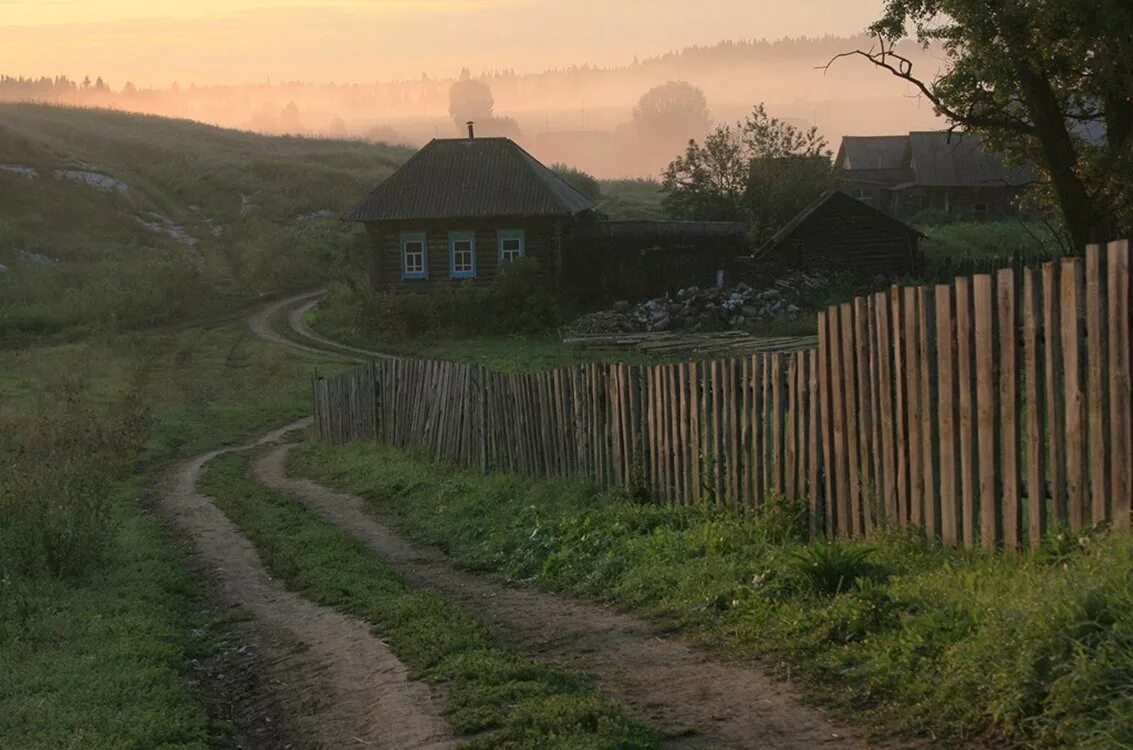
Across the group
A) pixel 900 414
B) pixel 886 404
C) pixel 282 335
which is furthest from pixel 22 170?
pixel 900 414

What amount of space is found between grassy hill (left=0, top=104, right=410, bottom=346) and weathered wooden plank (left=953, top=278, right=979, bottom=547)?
142 feet

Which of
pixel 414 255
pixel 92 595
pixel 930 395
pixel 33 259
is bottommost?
pixel 92 595

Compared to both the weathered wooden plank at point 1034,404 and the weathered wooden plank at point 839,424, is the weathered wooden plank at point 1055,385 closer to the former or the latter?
the weathered wooden plank at point 1034,404

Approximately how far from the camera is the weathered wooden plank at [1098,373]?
21.2 ft

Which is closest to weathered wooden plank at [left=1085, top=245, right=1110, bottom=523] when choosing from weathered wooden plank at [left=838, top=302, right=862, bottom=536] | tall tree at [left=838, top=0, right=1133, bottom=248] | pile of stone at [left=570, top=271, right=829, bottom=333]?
weathered wooden plank at [left=838, top=302, right=862, bottom=536]

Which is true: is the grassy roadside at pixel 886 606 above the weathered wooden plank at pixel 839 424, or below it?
below

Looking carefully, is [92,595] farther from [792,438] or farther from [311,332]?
[311,332]

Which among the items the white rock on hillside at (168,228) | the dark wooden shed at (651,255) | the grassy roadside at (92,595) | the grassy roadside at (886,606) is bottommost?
the grassy roadside at (92,595)

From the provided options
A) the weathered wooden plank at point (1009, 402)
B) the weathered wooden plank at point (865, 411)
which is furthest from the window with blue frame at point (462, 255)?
the weathered wooden plank at point (1009, 402)

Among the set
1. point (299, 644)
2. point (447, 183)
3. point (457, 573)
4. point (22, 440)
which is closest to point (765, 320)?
point (447, 183)

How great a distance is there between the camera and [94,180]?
7006 centimetres

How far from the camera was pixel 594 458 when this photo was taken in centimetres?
1275

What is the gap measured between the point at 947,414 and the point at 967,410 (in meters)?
0.20

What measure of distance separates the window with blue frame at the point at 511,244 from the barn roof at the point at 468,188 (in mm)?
1165
